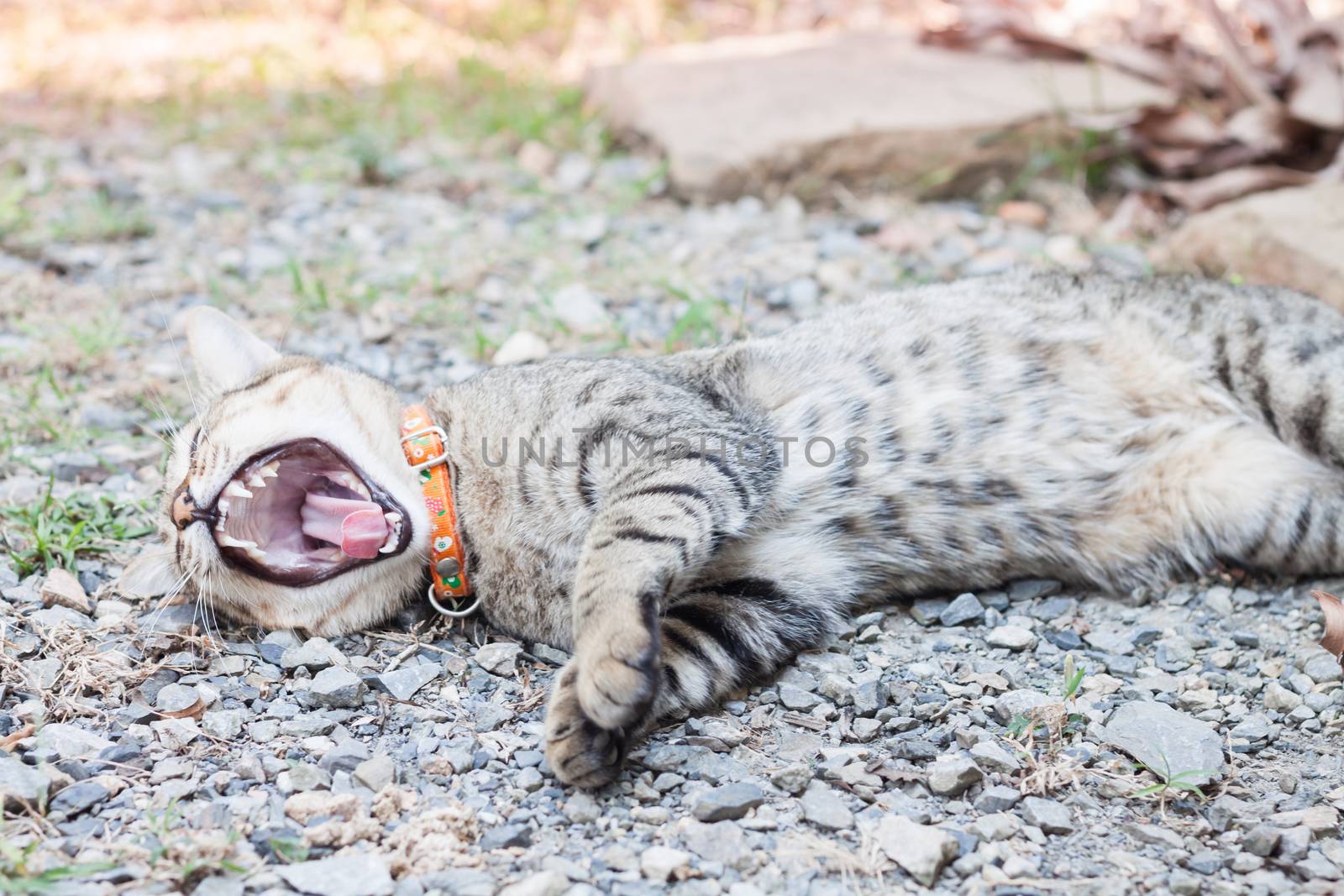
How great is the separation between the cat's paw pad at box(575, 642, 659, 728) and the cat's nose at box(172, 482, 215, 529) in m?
1.15

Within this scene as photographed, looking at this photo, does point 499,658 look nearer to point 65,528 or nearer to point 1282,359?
point 65,528

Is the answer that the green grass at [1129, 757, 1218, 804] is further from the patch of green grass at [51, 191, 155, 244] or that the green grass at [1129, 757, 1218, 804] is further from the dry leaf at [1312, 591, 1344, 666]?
the patch of green grass at [51, 191, 155, 244]

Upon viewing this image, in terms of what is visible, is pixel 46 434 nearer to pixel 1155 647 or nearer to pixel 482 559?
pixel 482 559

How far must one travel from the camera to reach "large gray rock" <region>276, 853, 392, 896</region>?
2.16 metres

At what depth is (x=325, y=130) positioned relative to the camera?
20.2ft

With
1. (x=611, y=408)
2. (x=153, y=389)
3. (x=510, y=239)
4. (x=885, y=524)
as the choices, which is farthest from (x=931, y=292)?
(x=153, y=389)

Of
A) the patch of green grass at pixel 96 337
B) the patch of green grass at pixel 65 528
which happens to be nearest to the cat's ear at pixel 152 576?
the patch of green grass at pixel 65 528

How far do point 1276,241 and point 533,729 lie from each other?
3515 millimetres

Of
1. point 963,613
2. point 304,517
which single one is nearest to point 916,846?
point 963,613

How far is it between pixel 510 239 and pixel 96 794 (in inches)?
130

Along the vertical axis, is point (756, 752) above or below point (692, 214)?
below

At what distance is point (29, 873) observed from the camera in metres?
2.11

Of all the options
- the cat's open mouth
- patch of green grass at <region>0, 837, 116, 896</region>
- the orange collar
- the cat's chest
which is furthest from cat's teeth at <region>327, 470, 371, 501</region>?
patch of green grass at <region>0, 837, 116, 896</region>

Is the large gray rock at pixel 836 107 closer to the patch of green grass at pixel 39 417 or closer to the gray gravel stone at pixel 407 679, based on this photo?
the patch of green grass at pixel 39 417
